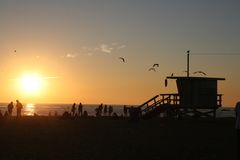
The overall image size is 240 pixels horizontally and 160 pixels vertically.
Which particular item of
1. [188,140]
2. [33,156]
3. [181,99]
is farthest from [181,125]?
[33,156]

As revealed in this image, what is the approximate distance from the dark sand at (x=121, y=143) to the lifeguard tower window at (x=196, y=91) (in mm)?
5168

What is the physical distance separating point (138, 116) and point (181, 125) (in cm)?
675

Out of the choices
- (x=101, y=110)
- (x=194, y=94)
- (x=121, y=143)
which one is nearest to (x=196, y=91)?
(x=194, y=94)

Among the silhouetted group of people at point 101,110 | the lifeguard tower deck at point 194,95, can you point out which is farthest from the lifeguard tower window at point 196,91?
the silhouetted group of people at point 101,110

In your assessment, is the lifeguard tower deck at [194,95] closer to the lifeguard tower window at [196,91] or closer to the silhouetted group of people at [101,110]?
the lifeguard tower window at [196,91]

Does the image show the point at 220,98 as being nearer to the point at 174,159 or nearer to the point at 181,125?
the point at 181,125

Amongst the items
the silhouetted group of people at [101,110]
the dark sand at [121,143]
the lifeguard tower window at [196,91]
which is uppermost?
the lifeguard tower window at [196,91]

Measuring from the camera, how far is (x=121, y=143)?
2348 cm

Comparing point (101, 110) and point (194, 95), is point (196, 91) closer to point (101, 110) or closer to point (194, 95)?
point (194, 95)

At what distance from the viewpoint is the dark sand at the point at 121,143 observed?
64.7 ft

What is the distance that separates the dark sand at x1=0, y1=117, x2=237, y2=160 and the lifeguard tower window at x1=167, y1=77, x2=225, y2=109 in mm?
5168

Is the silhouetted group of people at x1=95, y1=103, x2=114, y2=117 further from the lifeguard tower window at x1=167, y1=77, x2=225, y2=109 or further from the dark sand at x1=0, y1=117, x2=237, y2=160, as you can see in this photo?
the dark sand at x1=0, y1=117, x2=237, y2=160

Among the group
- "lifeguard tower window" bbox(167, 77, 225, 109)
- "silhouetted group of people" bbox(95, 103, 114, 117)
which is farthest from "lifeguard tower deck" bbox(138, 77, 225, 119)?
"silhouetted group of people" bbox(95, 103, 114, 117)

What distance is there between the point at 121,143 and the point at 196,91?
49.7ft
